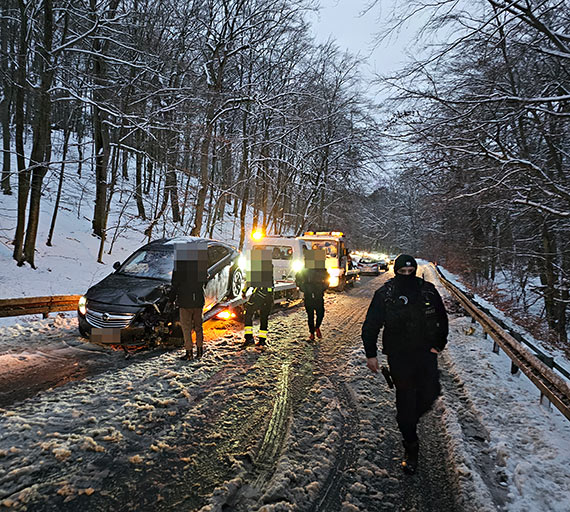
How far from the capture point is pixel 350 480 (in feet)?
10.2

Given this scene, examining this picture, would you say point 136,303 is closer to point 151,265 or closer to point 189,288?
point 189,288

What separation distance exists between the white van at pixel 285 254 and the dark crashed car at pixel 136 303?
447 cm

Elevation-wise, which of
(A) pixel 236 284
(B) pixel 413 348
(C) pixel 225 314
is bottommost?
(C) pixel 225 314

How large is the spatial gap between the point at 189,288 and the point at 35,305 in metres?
4.28

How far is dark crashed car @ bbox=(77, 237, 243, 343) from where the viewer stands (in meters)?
6.04

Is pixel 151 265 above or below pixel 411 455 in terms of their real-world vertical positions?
above

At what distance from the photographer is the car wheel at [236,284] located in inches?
353

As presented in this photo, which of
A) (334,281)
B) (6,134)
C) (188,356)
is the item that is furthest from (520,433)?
(6,134)

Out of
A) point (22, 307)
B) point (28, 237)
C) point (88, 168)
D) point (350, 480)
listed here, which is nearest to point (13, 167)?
point (88, 168)

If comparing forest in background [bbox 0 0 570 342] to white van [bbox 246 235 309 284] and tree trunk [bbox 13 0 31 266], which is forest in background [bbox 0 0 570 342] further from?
white van [bbox 246 235 309 284]

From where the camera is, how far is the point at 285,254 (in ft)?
40.8

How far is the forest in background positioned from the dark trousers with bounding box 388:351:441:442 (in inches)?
206

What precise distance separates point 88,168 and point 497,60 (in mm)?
35265

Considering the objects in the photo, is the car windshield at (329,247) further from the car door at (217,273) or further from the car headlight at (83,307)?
the car headlight at (83,307)
